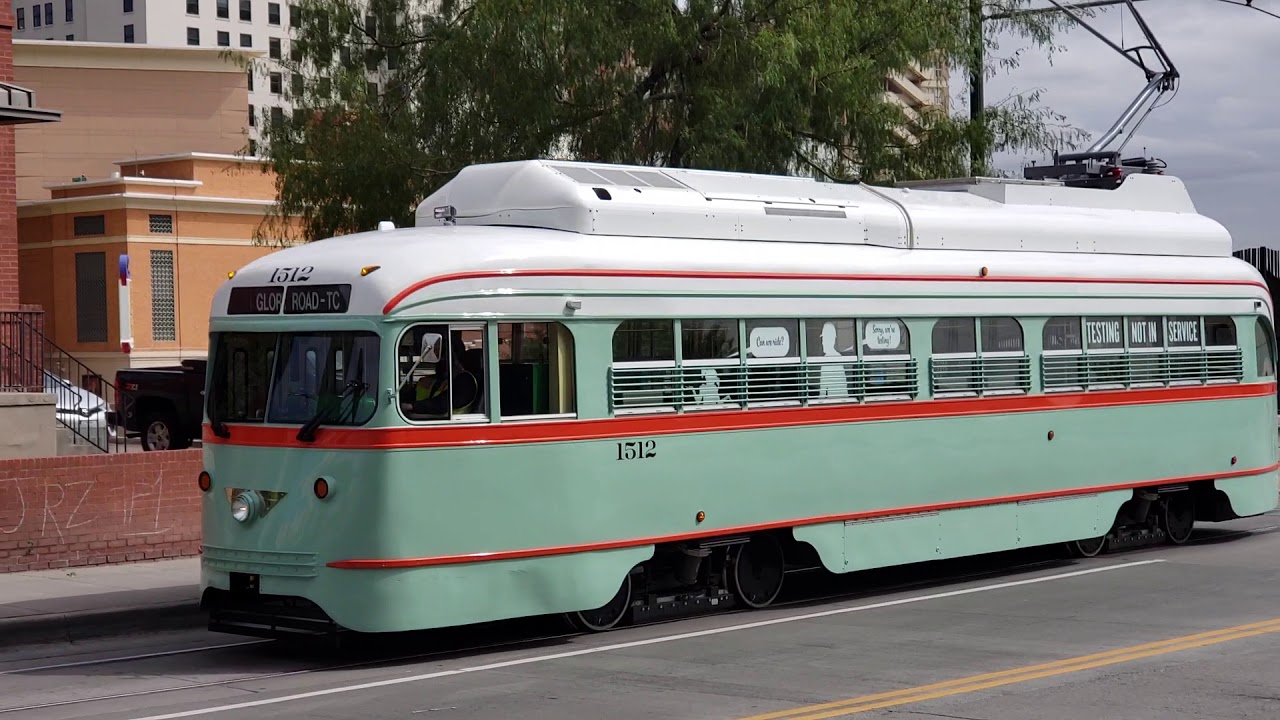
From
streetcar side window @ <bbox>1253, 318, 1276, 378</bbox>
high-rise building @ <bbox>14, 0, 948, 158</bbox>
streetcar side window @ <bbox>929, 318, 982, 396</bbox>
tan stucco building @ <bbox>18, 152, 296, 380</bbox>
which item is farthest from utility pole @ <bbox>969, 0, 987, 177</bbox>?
high-rise building @ <bbox>14, 0, 948, 158</bbox>

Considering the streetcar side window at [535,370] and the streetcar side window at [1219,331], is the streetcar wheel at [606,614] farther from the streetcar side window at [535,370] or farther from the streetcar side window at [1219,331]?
the streetcar side window at [1219,331]

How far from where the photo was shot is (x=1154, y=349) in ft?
54.9

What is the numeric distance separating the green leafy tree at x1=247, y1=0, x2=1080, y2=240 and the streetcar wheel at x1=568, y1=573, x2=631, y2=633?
318 inches

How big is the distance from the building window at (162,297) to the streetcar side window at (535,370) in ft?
93.4

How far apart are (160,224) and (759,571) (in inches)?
1096

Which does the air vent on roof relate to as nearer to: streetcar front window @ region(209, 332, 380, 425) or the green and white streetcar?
the green and white streetcar

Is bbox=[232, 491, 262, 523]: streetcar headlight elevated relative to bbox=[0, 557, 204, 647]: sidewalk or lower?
elevated

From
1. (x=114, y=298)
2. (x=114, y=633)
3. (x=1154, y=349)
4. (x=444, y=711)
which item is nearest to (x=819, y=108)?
(x=1154, y=349)

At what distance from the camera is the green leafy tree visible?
1984 cm

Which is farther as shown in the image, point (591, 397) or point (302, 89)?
point (302, 89)

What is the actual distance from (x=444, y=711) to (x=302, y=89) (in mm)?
14376

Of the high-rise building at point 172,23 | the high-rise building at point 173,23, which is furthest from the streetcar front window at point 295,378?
the high-rise building at point 172,23

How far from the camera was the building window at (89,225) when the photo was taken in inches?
1503

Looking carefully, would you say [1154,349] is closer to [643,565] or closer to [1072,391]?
[1072,391]
